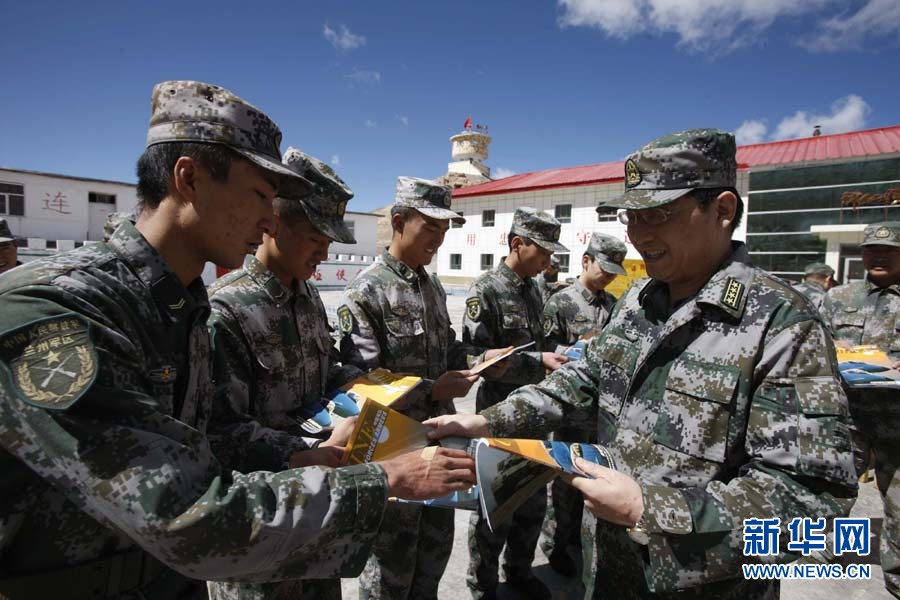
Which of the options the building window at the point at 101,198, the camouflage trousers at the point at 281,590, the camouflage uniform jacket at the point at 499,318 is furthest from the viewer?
the building window at the point at 101,198

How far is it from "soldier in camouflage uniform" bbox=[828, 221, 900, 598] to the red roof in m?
12.6

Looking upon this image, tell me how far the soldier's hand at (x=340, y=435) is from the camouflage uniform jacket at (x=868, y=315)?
5077mm

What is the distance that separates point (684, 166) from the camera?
5.93 feet

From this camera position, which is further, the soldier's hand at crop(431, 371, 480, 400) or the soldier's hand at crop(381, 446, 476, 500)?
the soldier's hand at crop(431, 371, 480, 400)

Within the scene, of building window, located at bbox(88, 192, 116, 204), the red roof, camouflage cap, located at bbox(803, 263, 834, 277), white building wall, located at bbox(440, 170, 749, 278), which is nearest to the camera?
camouflage cap, located at bbox(803, 263, 834, 277)

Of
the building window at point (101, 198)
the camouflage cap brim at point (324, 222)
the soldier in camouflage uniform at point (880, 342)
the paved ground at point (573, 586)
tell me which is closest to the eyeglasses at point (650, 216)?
the camouflage cap brim at point (324, 222)

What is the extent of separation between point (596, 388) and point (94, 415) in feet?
6.35

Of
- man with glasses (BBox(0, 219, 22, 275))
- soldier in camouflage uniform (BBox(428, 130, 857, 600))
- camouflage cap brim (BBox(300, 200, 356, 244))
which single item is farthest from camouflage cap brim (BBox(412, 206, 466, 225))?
man with glasses (BBox(0, 219, 22, 275))

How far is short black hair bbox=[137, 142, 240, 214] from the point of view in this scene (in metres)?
1.45

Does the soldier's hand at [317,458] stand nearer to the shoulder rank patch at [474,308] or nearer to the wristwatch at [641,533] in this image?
the wristwatch at [641,533]

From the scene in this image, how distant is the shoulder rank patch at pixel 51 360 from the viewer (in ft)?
3.26

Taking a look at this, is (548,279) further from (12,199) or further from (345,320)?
(12,199)

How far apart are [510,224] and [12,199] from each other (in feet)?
76.4

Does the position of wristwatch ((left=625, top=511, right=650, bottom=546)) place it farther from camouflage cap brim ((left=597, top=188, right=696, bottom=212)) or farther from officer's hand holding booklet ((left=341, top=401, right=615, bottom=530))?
camouflage cap brim ((left=597, top=188, right=696, bottom=212))
